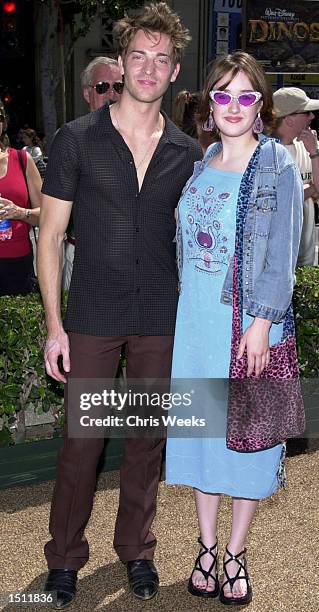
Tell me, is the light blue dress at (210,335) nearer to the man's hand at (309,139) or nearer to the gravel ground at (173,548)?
the gravel ground at (173,548)

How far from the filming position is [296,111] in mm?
6754

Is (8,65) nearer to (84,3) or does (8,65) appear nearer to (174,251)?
(84,3)

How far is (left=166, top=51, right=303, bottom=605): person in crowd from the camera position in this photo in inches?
133

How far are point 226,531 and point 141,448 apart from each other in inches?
34.4

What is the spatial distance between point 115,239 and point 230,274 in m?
0.49

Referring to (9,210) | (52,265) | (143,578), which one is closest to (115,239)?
(52,265)

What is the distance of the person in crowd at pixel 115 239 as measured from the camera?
3.55 m

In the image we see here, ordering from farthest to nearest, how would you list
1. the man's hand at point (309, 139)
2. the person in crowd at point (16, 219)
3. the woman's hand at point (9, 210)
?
the man's hand at point (309, 139), the person in crowd at point (16, 219), the woman's hand at point (9, 210)

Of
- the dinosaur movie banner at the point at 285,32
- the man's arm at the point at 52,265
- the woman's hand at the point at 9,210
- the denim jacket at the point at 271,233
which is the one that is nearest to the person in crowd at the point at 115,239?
the man's arm at the point at 52,265

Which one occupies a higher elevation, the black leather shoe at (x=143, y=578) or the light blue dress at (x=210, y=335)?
the light blue dress at (x=210, y=335)

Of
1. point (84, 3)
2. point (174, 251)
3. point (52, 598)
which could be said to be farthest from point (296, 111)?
point (84, 3)

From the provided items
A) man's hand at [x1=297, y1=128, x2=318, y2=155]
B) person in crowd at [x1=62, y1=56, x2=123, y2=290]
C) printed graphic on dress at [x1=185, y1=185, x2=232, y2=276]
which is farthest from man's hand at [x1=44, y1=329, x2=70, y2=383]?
man's hand at [x1=297, y1=128, x2=318, y2=155]

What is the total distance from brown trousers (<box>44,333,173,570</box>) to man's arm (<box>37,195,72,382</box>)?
8cm

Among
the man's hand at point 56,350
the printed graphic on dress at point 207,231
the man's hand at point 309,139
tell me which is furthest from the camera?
the man's hand at point 309,139
